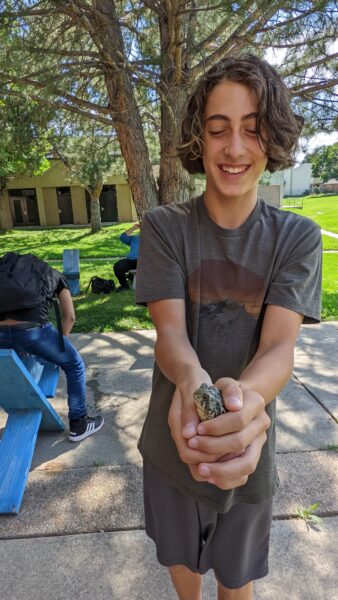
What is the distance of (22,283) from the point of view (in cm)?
288

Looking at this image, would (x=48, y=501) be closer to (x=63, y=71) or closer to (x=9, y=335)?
(x=9, y=335)

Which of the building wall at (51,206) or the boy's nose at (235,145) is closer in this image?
the boy's nose at (235,145)

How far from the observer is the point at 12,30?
4.54 meters

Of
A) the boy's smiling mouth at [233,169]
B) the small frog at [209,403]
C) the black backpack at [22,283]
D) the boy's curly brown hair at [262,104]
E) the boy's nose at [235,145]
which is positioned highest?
the boy's curly brown hair at [262,104]

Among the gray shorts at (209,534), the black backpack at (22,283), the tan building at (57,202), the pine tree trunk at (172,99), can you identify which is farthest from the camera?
the tan building at (57,202)

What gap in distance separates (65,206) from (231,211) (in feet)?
90.4

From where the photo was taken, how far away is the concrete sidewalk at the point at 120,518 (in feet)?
6.31

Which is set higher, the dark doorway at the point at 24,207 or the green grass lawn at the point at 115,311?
the dark doorway at the point at 24,207

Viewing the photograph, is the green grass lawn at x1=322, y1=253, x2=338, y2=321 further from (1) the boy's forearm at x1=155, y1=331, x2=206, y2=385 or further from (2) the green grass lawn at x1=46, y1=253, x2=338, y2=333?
Result: (1) the boy's forearm at x1=155, y1=331, x2=206, y2=385

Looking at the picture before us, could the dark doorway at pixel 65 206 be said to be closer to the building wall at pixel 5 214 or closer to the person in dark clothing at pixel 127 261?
the building wall at pixel 5 214

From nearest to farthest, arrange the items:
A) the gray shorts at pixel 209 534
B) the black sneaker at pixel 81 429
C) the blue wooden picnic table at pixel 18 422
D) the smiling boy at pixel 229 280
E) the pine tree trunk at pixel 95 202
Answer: the smiling boy at pixel 229 280 → the gray shorts at pixel 209 534 → the blue wooden picnic table at pixel 18 422 → the black sneaker at pixel 81 429 → the pine tree trunk at pixel 95 202

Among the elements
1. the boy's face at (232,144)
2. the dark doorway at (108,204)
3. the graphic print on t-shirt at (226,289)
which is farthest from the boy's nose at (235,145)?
the dark doorway at (108,204)

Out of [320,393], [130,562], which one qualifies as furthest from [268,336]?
[320,393]

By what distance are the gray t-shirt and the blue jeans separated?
1822 millimetres
